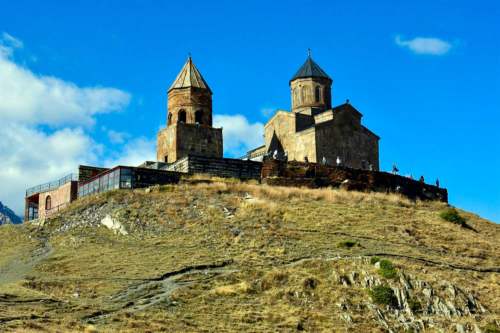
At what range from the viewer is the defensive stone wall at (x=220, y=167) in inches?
1609

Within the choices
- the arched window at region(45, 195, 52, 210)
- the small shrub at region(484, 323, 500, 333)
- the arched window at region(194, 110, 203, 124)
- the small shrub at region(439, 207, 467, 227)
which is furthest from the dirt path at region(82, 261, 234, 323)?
the arched window at region(194, 110, 203, 124)

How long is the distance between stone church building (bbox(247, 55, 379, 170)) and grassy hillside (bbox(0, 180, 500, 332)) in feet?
24.1

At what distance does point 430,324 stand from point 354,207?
13268mm

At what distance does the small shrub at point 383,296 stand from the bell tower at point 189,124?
20.7 m

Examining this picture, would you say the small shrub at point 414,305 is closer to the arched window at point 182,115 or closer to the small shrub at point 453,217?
the small shrub at point 453,217

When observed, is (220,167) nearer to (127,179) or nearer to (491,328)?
(127,179)

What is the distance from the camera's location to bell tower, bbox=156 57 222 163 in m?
45.3

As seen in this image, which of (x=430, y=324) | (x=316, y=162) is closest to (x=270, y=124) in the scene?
(x=316, y=162)

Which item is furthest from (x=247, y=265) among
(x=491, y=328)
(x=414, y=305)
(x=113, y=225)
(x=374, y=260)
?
(x=491, y=328)

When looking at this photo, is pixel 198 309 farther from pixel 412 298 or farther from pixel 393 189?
pixel 393 189

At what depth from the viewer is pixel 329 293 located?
87.9 feet

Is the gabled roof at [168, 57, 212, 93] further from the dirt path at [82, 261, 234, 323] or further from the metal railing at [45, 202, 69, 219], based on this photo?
the dirt path at [82, 261, 234, 323]

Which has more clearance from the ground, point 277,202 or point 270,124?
point 270,124

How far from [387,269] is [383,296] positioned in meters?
2.11
